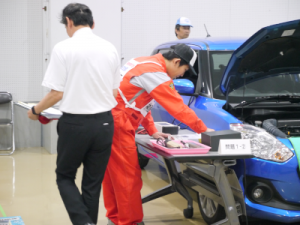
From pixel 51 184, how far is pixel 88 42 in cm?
265

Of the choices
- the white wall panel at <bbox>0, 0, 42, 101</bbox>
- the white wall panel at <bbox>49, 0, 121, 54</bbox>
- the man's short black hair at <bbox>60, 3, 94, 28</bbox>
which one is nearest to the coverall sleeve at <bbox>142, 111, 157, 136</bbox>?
the man's short black hair at <bbox>60, 3, 94, 28</bbox>

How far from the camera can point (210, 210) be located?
3.41m

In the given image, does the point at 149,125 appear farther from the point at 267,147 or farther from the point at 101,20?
the point at 101,20

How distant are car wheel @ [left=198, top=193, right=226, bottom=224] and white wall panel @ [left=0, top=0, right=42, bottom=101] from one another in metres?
4.18

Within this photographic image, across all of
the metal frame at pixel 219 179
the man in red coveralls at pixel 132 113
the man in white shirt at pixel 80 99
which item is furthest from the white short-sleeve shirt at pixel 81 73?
the metal frame at pixel 219 179

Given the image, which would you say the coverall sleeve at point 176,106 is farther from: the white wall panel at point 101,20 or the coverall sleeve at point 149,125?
the white wall panel at point 101,20

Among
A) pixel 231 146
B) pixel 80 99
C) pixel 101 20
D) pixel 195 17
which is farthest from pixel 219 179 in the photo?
pixel 195 17

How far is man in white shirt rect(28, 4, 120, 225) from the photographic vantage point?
8.27 ft

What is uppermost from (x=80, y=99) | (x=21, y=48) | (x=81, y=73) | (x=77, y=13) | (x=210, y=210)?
(x=77, y=13)

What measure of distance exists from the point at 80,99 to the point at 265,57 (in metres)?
1.62

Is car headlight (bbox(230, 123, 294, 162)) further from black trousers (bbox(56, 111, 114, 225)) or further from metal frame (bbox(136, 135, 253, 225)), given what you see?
black trousers (bbox(56, 111, 114, 225))

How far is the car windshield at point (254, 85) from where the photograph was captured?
146 inches

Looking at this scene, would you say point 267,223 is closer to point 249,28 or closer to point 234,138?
point 234,138

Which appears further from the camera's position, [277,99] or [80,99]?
[277,99]
